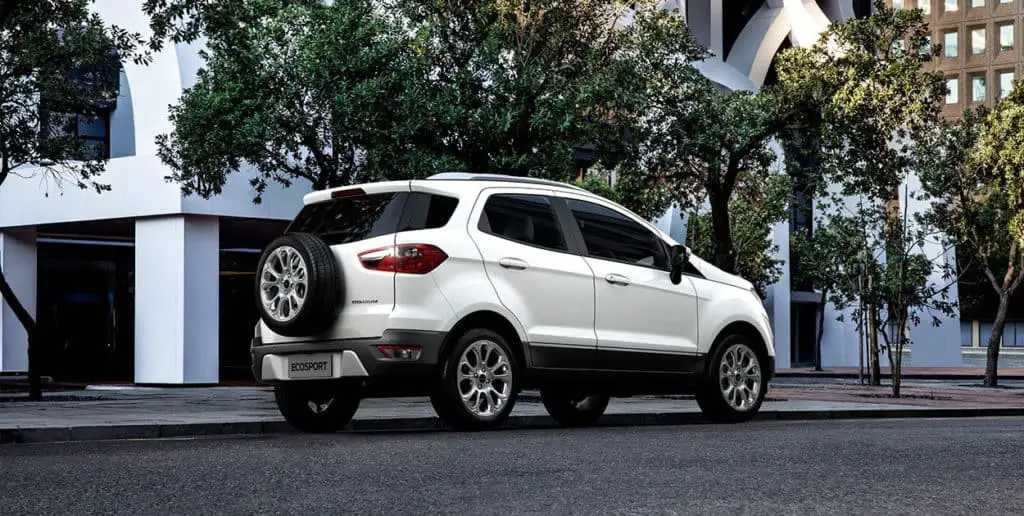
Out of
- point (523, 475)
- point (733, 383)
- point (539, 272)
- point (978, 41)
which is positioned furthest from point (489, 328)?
point (978, 41)

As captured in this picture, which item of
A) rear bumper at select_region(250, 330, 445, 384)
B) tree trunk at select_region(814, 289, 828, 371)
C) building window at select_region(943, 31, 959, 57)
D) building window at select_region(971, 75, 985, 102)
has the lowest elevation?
tree trunk at select_region(814, 289, 828, 371)

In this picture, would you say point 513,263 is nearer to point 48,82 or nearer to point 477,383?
point 477,383

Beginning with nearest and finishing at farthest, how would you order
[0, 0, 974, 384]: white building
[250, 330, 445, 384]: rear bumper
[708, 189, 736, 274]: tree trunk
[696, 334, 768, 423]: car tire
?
1. [250, 330, 445, 384]: rear bumper
2. [696, 334, 768, 423]: car tire
3. [708, 189, 736, 274]: tree trunk
4. [0, 0, 974, 384]: white building

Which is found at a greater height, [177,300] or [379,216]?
[379,216]

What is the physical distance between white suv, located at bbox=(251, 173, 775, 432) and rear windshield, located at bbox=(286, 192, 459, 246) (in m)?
0.01

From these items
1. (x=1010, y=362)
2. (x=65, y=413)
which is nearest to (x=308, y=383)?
(x=65, y=413)

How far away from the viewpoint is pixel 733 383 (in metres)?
13.1

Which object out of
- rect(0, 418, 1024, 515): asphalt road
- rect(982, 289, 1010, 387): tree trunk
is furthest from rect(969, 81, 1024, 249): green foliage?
rect(0, 418, 1024, 515): asphalt road

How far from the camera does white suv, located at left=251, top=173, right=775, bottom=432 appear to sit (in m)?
10.6

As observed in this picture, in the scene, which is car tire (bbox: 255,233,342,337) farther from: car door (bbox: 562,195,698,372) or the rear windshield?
car door (bbox: 562,195,698,372)

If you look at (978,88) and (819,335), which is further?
(978,88)

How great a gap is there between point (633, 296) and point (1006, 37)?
257ft

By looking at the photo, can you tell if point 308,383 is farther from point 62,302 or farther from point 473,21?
point 62,302

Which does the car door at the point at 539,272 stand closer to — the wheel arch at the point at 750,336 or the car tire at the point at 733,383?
the car tire at the point at 733,383
